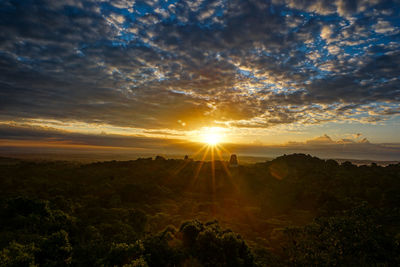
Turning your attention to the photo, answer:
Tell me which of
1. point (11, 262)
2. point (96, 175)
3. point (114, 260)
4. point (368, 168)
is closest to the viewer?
point (11, 262)

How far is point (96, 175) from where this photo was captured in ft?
313

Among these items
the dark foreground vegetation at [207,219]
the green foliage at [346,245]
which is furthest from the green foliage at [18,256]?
the green foliage at [346,245]

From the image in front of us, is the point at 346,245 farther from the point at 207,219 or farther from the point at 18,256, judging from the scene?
the point at 207,219

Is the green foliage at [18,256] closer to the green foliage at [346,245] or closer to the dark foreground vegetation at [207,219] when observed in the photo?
the dark foreground vegetation at [207,219]

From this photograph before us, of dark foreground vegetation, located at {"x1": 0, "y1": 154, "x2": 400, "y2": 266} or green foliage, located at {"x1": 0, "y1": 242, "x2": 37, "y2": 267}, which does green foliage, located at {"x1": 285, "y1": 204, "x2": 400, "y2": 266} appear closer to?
dark foreground vegetation, located at {"x1": 0, "y1": 154, "x2": 400, "y2": 266}

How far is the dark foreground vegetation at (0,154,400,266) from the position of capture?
55.4 feet

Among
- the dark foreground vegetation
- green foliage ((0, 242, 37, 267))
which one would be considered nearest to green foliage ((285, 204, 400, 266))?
the dark foreground vegetation

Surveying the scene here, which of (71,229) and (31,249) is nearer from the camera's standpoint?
(31,249)

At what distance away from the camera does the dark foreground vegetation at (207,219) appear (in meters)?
16.9

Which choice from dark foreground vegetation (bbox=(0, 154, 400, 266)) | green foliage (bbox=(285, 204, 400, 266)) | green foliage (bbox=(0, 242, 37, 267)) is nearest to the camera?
green foliage (bbox=(0, 242, 37, 267))

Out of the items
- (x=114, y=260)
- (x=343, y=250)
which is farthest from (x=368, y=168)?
(x=114, y=260)

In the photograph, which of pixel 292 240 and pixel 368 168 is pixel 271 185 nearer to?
pixel 368 168

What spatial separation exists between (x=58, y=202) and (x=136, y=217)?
1556cm

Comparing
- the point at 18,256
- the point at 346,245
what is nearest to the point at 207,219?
the point at 346,245
